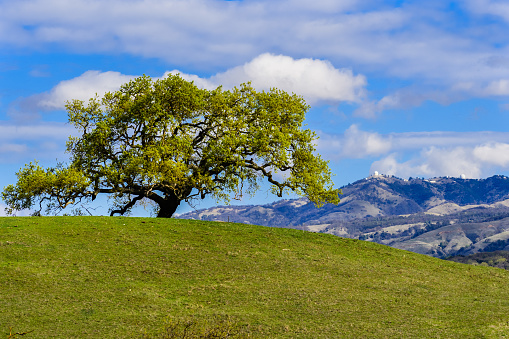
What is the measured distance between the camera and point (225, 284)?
100 ft

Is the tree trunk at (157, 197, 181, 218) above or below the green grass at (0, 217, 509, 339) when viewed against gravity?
above

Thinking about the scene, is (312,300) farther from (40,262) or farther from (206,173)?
(206,173)

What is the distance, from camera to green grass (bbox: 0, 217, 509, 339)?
2366cm

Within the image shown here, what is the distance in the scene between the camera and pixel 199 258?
35.7 meters

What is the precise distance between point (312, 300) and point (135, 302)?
31.3 ft

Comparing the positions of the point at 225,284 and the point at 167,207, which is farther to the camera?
the point at 167,207

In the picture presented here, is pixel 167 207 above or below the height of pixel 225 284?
above

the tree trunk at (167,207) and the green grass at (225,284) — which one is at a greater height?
the tree trunk at (167,207)

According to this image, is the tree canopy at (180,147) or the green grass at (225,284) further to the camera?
the tree canopy at (180,147)

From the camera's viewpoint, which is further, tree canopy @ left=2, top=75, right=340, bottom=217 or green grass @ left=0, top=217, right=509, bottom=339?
tree canopy @ left=2, top=75, right=340, bottom=217

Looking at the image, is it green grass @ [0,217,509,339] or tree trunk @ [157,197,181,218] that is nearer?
green grass @ [0,217,509,339]

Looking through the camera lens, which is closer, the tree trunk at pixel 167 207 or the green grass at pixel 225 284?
the green grass at pixel 225 284

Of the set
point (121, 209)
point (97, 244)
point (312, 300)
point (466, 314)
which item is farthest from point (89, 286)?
point (121, 209)

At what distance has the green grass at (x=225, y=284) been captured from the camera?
77.6 ft
